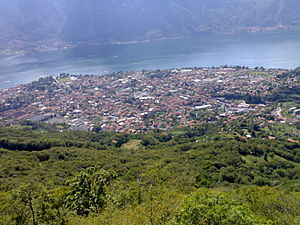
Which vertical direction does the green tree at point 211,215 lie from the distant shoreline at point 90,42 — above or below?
below

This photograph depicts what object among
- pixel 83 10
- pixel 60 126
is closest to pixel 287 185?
pixel 60 126

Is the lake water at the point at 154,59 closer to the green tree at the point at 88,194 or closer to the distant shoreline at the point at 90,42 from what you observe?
the distant shoreline at the point at 90,42

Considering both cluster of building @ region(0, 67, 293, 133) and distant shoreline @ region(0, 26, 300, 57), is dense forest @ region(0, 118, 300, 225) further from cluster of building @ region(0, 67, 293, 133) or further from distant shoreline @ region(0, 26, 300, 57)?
distant shoreline @ region(0, 26, 300, 57)

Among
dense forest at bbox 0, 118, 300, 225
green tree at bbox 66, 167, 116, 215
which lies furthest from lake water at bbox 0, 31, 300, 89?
green tree at bbox 66, 167, 116, 215

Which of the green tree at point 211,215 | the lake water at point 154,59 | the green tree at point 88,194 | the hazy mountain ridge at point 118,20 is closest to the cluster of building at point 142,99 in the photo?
the lake water at point 154,59

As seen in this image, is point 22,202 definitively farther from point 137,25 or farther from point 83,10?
point 83,10

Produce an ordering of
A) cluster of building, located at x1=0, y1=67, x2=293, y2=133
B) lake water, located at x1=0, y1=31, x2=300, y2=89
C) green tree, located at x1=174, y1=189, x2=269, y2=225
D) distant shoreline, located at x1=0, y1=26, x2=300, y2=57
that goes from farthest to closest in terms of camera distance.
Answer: distant shoreline, located at x1=0, y1=26, x2=300, y2=57
lake water, located at x1=0, y1=31, x2=300, y2=89
cluster of building, located at x1=0, y1=67, x2=293, y2=133
green tree, located at x1=174, y1=189, x2=269, y2=225

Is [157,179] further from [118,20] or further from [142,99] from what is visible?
[118,20]
